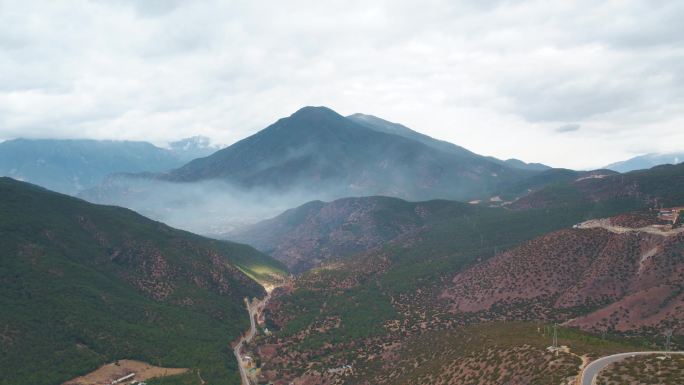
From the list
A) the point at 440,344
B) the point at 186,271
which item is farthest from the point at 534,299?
the point at 186,271

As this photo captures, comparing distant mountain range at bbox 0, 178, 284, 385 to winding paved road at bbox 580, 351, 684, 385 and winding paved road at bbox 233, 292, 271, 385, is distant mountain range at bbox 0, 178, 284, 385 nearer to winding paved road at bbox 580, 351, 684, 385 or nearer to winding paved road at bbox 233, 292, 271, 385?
winding paved road at bbox 233, 292, 271, 385

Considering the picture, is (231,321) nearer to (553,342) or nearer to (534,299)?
(534,299)

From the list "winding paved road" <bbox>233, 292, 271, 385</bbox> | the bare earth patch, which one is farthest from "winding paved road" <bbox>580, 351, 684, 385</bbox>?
the bare earth patch

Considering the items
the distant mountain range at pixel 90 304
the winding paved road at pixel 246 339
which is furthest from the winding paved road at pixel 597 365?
the distant mountain range at pixel 90 304

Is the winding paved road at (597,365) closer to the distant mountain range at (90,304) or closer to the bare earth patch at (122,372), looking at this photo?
the distant mountain range at (90,304)

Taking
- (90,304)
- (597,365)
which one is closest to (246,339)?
(90,304)

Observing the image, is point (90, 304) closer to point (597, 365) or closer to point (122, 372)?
point (122, 372)

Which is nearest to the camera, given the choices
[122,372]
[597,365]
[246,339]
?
[597,365]
